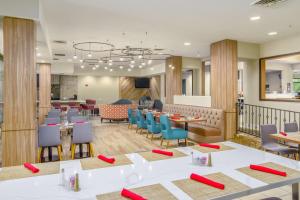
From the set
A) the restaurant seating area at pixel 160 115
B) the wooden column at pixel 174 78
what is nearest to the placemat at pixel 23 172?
the restaurant seating area at pixel 160 115

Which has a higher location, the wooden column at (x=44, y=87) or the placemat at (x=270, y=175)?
the wooden column at (x=44, y=87)

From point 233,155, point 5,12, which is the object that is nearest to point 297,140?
point 233,155

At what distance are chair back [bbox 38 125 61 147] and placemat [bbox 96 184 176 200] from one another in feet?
10.9

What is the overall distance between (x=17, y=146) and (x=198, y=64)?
29.8ft

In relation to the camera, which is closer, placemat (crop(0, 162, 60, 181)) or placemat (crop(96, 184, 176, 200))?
placemat (crop(96, 184, 176, 200))

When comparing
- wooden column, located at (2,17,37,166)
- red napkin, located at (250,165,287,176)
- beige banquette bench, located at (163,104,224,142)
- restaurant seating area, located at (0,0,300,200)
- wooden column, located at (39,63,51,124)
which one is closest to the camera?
restaurant seating area, located at (0,0,300,200)

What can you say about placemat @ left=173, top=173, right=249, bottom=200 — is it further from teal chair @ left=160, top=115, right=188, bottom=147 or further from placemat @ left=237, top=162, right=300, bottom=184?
teal chair @ left=160, top=115, right=188, bottom=147

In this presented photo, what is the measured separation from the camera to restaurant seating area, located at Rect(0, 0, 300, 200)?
5.44 feet

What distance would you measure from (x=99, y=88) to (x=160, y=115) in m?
10.9

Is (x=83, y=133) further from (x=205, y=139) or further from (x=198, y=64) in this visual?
(x=198, y=64)

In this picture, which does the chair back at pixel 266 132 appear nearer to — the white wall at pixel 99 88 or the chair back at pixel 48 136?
the chair back at pixel 48 136

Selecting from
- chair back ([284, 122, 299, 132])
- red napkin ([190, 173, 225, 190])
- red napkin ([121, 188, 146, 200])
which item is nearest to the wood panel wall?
A: chair back ([284, 122, 299, 132])

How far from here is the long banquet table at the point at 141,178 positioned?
58.0 inches

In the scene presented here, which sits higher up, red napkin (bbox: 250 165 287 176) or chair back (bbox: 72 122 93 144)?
red napkin (bbox: 250 165 287 176)
